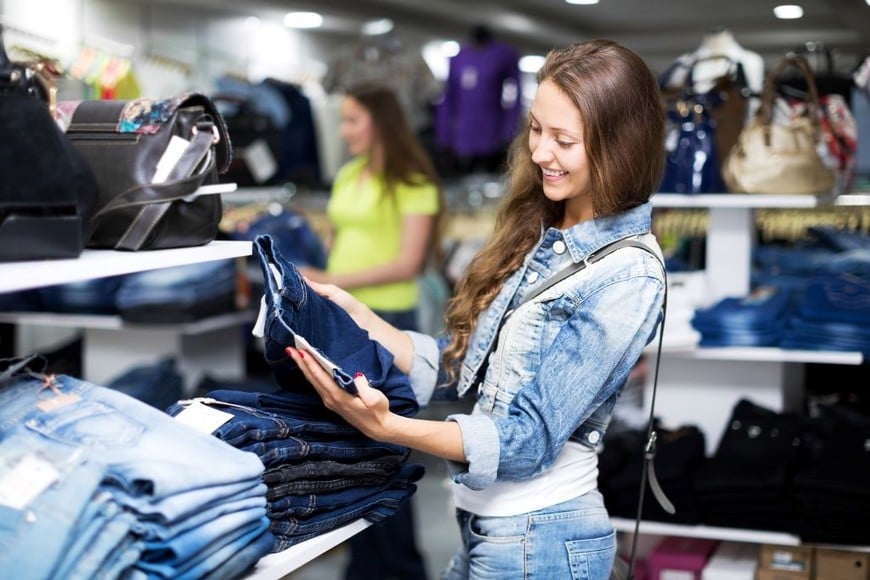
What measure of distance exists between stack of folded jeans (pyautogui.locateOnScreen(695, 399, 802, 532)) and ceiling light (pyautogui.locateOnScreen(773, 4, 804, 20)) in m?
5.11

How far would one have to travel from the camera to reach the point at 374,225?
12.7 feet

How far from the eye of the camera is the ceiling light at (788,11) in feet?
24.4

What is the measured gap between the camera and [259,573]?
1.55 m

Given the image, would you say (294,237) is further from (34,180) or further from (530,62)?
(530,62)

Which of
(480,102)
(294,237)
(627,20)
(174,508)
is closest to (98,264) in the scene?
(174,508)

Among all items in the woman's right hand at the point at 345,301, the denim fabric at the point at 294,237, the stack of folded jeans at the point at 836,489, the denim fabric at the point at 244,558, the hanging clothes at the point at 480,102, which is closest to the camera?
the denim fabric at the point at 244,558

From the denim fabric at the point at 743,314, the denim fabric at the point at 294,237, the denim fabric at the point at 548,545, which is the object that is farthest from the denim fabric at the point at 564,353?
the denim fabric at the point at 294,237

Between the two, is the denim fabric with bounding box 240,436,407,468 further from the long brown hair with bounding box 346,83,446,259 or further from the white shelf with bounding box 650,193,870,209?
the long brown hair with bounding box 346,83,446,259

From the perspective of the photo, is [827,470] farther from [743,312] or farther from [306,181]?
[306,181]

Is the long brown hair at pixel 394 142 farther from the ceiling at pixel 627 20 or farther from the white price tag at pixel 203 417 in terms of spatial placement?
the ceiling at pixel 627 20

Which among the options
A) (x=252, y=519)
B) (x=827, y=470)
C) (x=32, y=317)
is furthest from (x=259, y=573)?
(x=32, y=317)

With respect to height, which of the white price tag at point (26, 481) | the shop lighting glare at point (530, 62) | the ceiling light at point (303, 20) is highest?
the ceiling light at point (303, 20)

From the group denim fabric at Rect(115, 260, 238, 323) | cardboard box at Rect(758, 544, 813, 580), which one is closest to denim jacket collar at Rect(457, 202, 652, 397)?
cardboard box at Rect(758, 544, 813, 580)

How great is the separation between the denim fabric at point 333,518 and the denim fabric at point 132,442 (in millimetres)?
168
